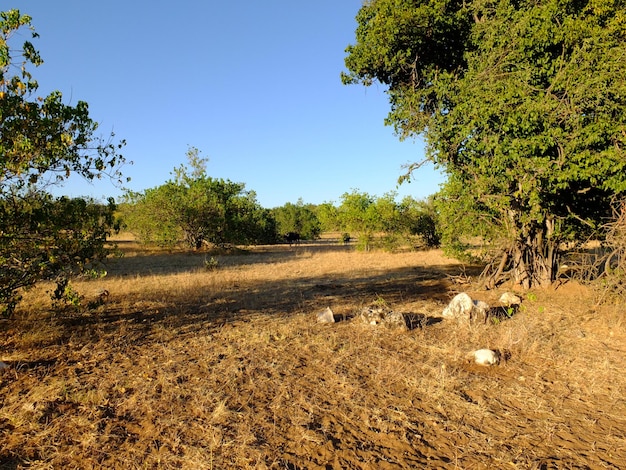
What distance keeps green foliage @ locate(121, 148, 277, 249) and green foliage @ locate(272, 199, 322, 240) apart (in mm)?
20596

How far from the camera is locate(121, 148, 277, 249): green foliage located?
25.1 metres

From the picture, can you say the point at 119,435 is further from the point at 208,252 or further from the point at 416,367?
the point at 208,252

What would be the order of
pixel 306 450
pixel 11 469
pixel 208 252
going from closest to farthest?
pixel 11 469
pixel 306 450
pixel 208 252

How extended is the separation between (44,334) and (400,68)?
1020cm

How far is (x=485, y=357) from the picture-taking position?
561 cm

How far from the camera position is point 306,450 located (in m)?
3.46

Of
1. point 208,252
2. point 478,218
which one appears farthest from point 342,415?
point 208,252

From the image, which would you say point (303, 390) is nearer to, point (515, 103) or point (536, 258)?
point (515, 103)

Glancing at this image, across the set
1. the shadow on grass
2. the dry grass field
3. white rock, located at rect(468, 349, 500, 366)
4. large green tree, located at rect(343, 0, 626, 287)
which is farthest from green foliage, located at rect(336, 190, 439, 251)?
white rock, located at rect(468, 349, 500, 366)

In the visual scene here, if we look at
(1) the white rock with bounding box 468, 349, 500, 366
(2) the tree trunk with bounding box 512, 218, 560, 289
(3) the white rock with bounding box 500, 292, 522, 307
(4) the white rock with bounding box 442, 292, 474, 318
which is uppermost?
(2) the tree trunk with bounding box 512, 218, 560, 289

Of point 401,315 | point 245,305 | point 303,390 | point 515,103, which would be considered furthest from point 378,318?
point 515,103

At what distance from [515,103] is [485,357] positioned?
562 cm

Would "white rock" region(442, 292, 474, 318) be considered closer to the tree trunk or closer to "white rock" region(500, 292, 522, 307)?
"white rock" region(500, 292, 522, 307)

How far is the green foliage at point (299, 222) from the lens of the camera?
49562 millimetres
